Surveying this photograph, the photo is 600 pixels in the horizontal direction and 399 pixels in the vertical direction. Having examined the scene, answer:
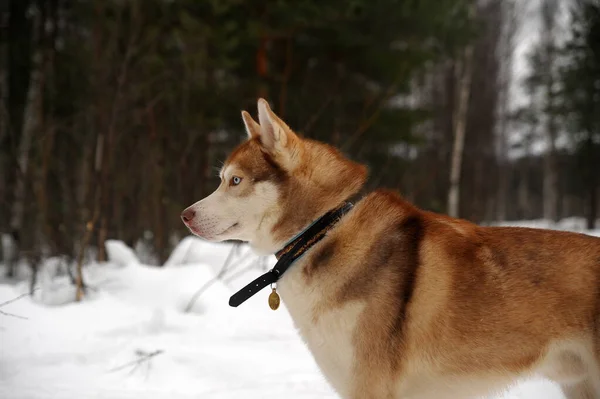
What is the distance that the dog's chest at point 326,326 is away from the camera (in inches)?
85.9

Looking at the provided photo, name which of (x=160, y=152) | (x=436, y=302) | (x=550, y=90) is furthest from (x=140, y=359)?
(x=550, y=90)

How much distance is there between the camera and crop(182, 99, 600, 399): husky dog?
2109 mm

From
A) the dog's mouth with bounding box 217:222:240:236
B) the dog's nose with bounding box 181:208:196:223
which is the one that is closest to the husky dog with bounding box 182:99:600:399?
the dog's mouth with bounding box 217:222:240:236

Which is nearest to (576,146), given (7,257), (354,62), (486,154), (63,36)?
(486,154)

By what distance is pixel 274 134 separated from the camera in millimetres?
2422

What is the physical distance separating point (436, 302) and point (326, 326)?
0.50m

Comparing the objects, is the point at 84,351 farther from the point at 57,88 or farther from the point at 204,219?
the point at 57,88

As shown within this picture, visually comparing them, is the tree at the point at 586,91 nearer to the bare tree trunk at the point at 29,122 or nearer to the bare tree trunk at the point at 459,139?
the bare tree trunk at the point at 459,139

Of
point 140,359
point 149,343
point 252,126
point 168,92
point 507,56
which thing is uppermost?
point 507,56

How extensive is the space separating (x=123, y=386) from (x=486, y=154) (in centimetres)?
2358

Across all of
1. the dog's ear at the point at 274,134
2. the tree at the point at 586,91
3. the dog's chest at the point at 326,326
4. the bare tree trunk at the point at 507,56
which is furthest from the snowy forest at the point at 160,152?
the bare tree trunk at the point at 507,56

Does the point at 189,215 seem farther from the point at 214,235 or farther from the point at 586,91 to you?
the point at 586,91

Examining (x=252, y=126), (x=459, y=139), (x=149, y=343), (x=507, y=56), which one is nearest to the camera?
(x=252, y=126)

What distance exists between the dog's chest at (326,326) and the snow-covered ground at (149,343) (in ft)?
4.48
